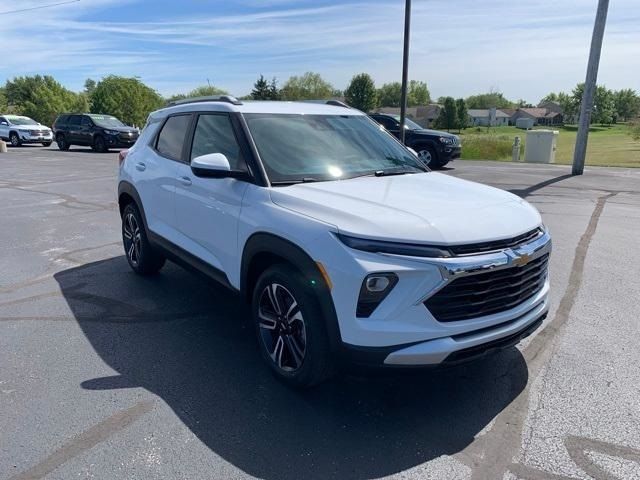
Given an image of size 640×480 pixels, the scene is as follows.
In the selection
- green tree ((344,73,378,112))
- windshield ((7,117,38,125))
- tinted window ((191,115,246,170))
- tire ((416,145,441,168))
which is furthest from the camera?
green tree ((344,73,378,112))

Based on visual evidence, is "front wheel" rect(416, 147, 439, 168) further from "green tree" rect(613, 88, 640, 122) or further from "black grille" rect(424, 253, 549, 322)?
"green tree" rect(613, 88, 640, 122)

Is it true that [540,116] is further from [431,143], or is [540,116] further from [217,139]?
[217,139]

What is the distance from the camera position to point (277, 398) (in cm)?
320

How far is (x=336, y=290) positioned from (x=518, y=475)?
1.27 metres

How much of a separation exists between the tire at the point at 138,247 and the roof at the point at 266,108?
49.1 inches

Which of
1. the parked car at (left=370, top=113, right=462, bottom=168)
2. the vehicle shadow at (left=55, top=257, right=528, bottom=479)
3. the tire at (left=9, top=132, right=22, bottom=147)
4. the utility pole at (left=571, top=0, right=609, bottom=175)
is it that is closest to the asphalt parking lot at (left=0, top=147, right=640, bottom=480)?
the vehicle shadow at (left=55, top=257, right=528, bottom=479)

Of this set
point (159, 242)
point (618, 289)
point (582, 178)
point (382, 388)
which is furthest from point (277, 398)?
point (582, 178)

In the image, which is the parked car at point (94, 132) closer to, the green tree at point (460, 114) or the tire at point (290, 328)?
the tire at point (290, 328)

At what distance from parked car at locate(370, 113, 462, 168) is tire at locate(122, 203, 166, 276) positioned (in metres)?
11.2

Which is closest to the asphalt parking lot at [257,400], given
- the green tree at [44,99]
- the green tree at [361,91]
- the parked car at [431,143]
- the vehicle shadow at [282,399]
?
the vehicle shadow at [282,399]

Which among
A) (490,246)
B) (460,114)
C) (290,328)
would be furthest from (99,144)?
(460,114)

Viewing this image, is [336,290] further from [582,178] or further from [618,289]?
[582,178]

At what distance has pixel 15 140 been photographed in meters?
29.4

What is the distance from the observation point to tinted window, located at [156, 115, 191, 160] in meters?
4.64
